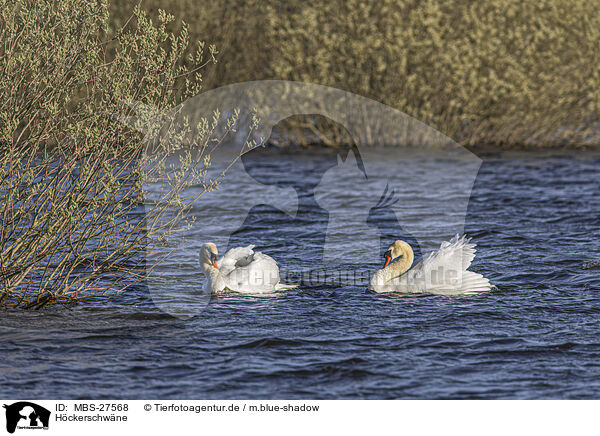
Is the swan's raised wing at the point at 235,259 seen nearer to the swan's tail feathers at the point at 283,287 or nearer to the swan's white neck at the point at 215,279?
the swan's white neck at the point at 215,279

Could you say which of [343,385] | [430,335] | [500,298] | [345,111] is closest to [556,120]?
[345,111]

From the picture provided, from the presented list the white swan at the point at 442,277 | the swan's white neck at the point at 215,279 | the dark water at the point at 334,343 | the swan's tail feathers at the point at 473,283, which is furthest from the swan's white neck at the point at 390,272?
the swan's white neck at the point at 215,279

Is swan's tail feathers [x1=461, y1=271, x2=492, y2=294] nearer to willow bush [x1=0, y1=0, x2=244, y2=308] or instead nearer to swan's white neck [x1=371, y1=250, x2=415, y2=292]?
swan's white neck [x1=371, y1=250, x2=415, y2=292]

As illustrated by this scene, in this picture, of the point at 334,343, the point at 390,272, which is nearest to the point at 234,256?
the point at 390,272

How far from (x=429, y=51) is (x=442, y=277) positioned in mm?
11091

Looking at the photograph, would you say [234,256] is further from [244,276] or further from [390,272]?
[390,272]

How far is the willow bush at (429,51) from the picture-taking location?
21.0 metres

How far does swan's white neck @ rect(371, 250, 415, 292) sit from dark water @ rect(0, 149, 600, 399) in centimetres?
17

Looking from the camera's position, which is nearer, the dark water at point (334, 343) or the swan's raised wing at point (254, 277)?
the dark water at point (334, 343)

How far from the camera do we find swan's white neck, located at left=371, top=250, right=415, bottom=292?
36.6 ft

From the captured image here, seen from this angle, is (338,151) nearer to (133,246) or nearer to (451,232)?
(451,232)

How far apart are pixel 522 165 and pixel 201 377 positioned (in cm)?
1367

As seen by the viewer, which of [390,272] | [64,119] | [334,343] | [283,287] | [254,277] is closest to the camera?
[334,343]

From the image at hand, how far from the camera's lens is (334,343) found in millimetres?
9133
